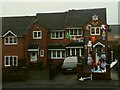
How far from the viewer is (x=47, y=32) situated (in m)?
40.5

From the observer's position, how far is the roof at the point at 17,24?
38062 millimetres

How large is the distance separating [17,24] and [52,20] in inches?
260

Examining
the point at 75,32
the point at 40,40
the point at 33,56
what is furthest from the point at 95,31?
the point at 33,56

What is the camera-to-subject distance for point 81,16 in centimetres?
4328

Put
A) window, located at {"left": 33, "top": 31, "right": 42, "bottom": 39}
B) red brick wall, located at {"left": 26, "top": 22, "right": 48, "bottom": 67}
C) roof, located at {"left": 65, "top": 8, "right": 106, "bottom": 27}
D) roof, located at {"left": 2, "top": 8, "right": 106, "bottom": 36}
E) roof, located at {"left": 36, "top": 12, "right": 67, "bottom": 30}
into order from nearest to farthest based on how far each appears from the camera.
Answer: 1. roof, located at {"left": 2, "top": 8, "right": 106, "bottom": 36}
2. red brick wall, located at {"left": 26, "top": 22, "right": 48, "bottom": 67}
3. window, located at {"left": 33, "top": 31, "right": 42, "bottom": 39}
4. roof, located at {"left": 65, "top": 8, "right": 106, "bottom": 27}
5. roof, located at {"left": 36, "top": 12, "right": 67, "bottom": 30}

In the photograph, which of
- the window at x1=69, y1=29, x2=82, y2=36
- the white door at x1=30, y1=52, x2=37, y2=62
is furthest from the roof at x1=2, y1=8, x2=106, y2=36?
the white door at x1=30, y1=52, x2=37, y2=62

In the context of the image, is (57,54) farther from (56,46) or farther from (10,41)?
(10,41)

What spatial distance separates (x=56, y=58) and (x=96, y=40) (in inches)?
254

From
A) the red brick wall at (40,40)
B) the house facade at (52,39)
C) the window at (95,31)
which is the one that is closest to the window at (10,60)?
the house facade at (52,39)

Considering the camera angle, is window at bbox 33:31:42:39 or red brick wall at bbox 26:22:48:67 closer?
red brick wall at bbox 26:22:48:67

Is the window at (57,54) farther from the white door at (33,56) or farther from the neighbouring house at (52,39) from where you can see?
the white door at (33,56)

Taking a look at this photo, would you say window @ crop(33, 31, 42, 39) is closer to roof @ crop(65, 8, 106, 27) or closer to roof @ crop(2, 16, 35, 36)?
roof @ crop(2, 16, 35, 36)

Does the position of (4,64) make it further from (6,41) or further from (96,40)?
(96,40)

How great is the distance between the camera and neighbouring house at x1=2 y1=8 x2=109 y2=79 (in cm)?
3766
